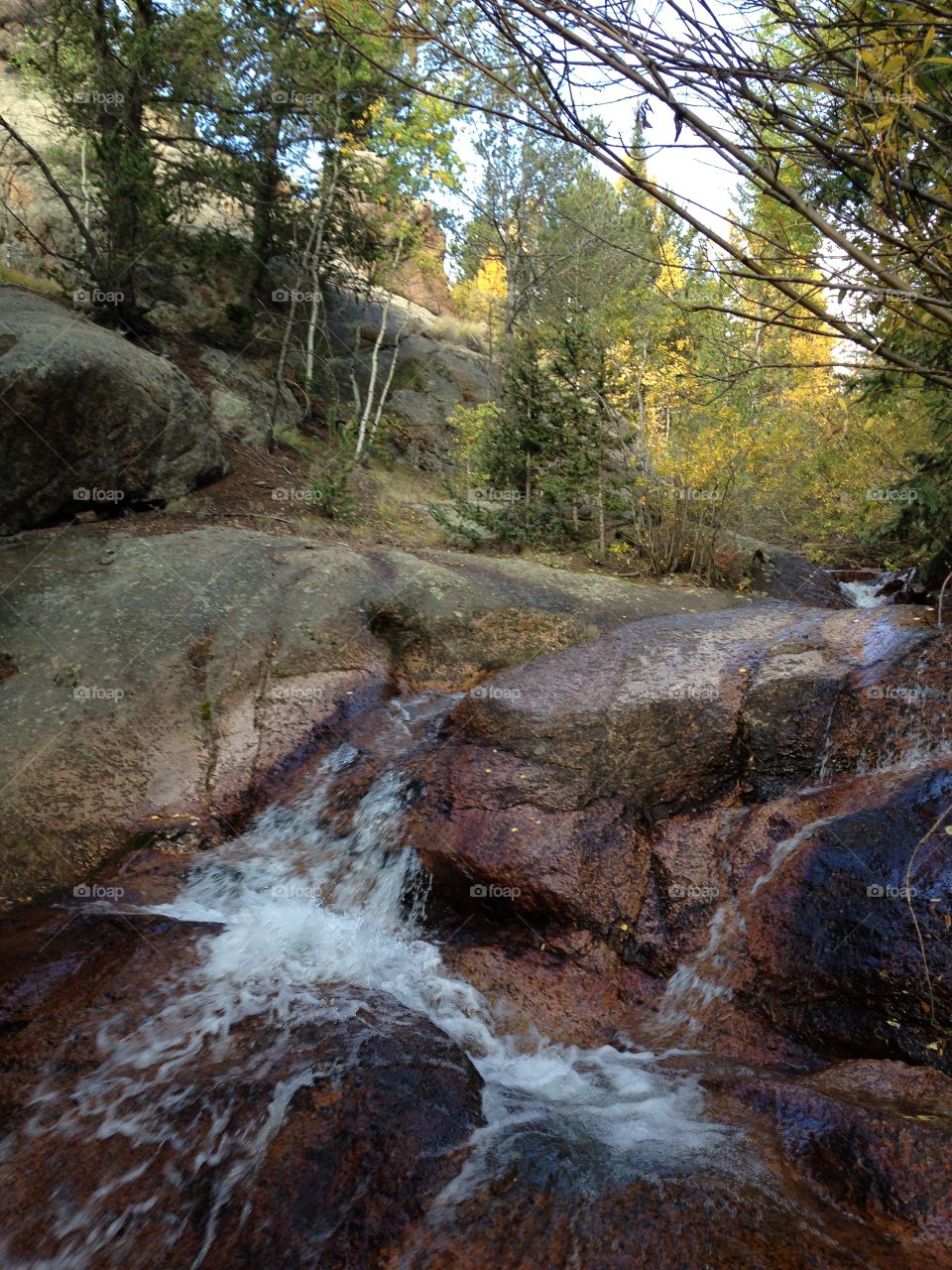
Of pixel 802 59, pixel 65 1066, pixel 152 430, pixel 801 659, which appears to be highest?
pixel 802 59

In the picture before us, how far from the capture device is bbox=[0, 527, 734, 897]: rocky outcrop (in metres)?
5.34

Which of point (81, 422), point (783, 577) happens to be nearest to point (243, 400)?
point (81, 422)

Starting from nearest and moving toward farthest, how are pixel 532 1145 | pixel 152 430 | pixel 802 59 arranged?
1. pixel 802 59
2. pixel 532 1145
3. pixel 152 430

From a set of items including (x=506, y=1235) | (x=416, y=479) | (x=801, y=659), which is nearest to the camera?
(x=506, y=1235)

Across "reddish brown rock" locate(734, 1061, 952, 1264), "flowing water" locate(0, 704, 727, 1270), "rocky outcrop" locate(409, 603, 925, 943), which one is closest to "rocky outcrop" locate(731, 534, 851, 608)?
"rocky outcrop" locate(409, 603, 925, 943)

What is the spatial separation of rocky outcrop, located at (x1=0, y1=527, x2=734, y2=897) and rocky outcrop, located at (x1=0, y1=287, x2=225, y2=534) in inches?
20.1

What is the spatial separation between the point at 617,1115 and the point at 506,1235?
2.91 ft

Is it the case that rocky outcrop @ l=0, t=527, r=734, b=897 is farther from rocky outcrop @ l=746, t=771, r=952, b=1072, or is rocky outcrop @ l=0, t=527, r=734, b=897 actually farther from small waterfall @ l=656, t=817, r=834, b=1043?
rocky outcrop @ l=746, t=771, r=952, b=1072

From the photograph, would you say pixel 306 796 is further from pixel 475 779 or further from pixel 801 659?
pixel 801 659

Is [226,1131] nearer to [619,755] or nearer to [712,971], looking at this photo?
[712,971]

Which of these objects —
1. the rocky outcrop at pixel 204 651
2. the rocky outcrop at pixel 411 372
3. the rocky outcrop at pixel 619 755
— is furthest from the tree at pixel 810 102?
the rocky outcrop at pixel 411 372

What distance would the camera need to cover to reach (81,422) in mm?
7602

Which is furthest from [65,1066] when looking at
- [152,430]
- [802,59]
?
[152,430]

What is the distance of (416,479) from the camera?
1494cm
